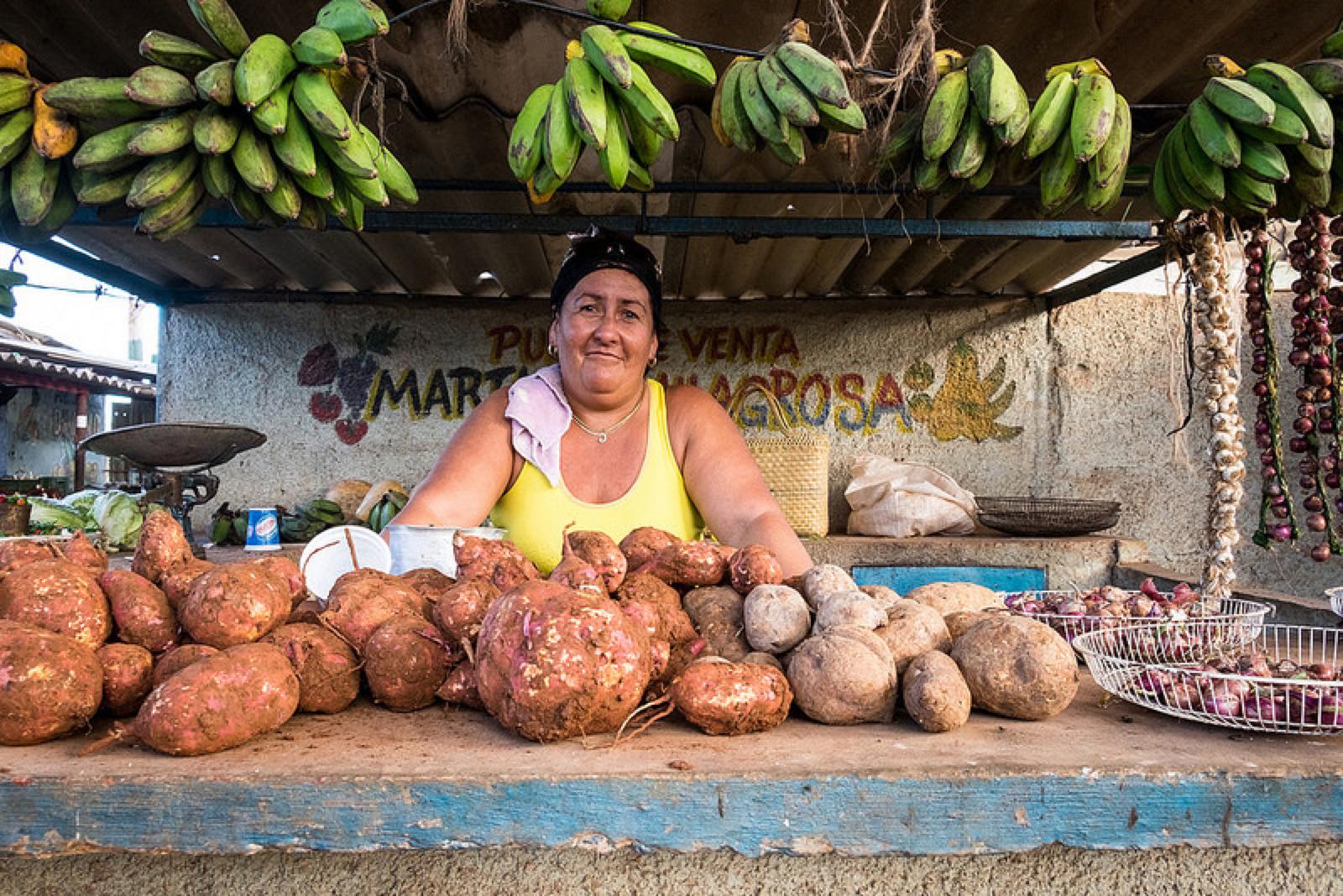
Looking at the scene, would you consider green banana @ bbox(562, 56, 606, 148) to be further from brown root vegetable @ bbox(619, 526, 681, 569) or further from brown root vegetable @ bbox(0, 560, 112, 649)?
brown root vegetable @ bbox(0, 560, 112, 649)

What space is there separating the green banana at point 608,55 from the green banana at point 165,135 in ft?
3.56

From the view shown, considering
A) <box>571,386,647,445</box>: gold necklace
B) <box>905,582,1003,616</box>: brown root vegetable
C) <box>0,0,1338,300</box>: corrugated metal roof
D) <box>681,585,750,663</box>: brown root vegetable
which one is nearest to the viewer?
<box>681,585,750,663</box>: brown root vegetable

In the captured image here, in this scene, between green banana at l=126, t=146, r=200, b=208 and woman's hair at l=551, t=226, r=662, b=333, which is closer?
green banana at l=126, t=146, r=200, b=208

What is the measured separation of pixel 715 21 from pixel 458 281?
3.23 meters

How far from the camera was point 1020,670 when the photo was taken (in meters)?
1.42

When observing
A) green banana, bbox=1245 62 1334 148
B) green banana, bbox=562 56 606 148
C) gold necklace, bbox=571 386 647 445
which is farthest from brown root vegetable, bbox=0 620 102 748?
green banana, bbox=1245 62 1334 148

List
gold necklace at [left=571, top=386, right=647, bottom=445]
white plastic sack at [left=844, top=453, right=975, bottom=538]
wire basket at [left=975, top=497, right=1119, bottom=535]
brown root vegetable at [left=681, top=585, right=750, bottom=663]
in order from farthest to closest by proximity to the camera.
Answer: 1. white plastic sack at [left=844, top=453, right=975, bottom=538]
2. wire basket at [left=975, top=497, right=1119, bottom=535]
3. gold necklace at [left=571, top=386, right=647, bottom=445]
4. brown root vegetable at [left=681, top=585, right=750, bottom=663]

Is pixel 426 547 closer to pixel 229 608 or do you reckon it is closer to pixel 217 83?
pixel 229 608

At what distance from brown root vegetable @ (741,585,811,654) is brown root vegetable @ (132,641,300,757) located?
836 millimetres

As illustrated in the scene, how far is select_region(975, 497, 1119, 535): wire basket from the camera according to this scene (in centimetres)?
516

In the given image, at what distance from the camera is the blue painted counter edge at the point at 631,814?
1176 millimetres

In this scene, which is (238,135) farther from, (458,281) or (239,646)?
(458,281)

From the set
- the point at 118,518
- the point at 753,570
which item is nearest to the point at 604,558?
the point at 753,570

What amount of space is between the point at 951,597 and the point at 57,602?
1818mm
